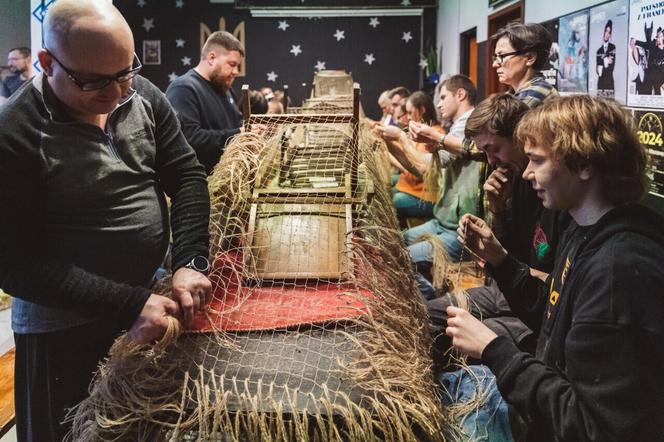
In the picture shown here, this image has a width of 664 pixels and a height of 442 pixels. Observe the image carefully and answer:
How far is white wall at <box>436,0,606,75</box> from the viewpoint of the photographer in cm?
419

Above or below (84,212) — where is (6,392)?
below

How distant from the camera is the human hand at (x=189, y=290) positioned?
155 centimetres

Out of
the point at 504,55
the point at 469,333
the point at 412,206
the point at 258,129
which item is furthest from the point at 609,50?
the point at 469,333

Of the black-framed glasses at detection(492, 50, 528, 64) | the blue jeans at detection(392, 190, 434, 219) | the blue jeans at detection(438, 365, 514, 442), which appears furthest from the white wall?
the blue jeans at detection(438, 365, 514, 442)

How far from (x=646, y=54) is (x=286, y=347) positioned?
→ 7.31 ft

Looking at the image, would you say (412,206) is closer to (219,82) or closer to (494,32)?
(219,82)

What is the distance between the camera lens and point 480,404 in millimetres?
1736

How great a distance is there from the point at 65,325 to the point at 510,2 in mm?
5072

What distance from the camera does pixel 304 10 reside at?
1001cm

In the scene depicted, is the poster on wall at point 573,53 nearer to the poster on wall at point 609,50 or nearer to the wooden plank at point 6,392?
the poster on wall at point 609,50

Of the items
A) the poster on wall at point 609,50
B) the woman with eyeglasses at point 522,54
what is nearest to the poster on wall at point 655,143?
the poster on wall at point 609,50

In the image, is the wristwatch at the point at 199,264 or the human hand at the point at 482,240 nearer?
the wristwatch at the point at 199,264

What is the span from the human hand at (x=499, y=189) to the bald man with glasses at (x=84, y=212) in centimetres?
117

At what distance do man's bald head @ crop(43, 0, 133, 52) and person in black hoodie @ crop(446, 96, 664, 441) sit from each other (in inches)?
37.5
